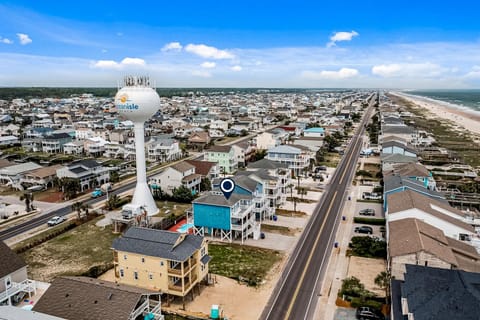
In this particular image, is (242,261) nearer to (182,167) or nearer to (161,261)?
(161,261)

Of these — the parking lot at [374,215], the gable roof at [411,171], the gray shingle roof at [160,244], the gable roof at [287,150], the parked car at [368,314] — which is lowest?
the parking lot at [374,215]

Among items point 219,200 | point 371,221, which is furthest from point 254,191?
point 371,221

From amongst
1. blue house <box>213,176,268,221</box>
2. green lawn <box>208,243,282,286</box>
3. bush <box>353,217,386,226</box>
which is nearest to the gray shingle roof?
green lawn <box>208,243,282,286</box>

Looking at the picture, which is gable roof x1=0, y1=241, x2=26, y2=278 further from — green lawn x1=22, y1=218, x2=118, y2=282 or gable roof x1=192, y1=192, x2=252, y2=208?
gable roof x1=192, y1=192, x2=252, y2=208

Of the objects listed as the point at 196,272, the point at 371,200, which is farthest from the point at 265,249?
the point at 371,200

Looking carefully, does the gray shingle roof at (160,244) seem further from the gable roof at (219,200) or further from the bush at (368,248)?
the bush at (368,248)

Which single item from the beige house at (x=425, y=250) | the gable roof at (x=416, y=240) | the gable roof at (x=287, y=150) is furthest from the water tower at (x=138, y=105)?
the gable roof at (x=287, y=150)
